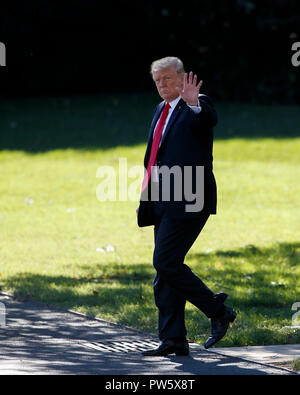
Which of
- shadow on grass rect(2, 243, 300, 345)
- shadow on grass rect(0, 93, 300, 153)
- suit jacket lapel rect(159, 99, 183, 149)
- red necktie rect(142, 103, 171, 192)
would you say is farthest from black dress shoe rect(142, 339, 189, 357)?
shadow on grass rect(0, 93, 300, 153)

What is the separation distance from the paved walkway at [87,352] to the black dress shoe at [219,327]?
0.32 ft

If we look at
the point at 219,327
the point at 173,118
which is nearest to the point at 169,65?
the point at 173,118

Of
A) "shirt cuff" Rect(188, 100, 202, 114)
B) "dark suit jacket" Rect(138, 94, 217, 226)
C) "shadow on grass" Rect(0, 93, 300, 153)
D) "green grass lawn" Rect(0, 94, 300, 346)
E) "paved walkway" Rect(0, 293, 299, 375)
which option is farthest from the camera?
"shadow on grass" Rect(0, 93, 300, 153)

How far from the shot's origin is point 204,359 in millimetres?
6207

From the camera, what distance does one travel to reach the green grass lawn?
27.7 ft

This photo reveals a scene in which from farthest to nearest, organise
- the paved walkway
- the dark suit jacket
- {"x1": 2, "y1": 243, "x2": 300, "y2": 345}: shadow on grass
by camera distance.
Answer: {"x1": 2, "y1": 243, "x2": 300, "y2": 345}: shadow on grass, the dark suit jacket, the paved walkway

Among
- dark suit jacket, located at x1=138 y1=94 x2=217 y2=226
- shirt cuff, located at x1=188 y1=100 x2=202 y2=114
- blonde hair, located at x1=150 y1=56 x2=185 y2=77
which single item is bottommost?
dark suit jacket, located at x1=138 y1=94 x2=217 y2=226

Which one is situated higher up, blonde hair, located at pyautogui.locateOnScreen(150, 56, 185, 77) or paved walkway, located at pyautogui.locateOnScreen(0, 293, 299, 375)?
blonde hair, located at pyautogui.locateOnScreen(150, 56, 185, 77)

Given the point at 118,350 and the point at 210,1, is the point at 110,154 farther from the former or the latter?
the point at 118,350

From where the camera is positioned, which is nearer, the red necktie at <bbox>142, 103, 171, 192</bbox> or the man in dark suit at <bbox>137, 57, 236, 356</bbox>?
the man in dark suit at <bbox>137, 57, 236, 356</bbox>

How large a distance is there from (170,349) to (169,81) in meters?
1.85

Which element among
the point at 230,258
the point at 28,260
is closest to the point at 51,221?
the point at 28,260

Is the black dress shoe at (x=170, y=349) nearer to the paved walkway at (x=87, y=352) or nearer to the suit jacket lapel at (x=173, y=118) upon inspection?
the paved walkway at (x=87, y=352)

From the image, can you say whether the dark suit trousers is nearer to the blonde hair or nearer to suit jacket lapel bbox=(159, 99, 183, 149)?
suit jacket lapel bbox=(159, 99, 183, 149)
